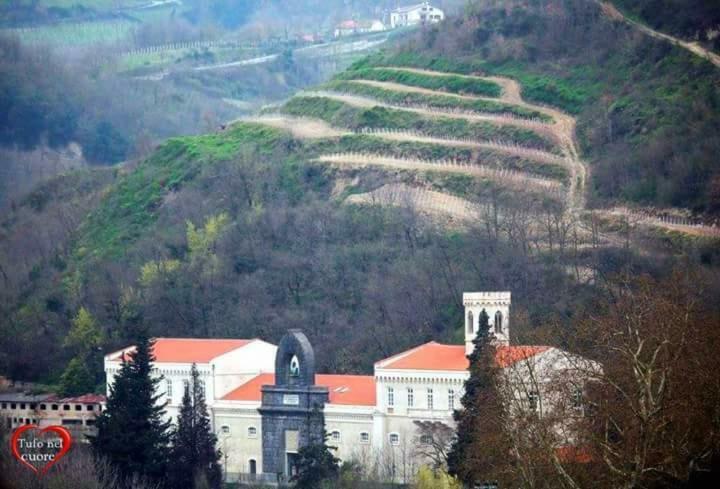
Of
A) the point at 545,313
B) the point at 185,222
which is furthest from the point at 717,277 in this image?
the point at 185,222

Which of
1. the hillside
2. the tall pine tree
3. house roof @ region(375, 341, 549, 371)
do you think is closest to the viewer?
the tall pine tree

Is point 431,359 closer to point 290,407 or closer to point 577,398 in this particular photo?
point 290,407

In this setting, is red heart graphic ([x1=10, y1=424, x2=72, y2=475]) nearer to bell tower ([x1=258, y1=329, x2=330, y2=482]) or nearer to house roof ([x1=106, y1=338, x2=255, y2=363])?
house roof ([x1=106, y1=338, x2=255, y2=363])

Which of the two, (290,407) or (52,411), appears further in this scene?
(52,411)

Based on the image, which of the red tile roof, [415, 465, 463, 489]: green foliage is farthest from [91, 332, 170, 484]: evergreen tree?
[415, 465, 463, 489]: green foliage

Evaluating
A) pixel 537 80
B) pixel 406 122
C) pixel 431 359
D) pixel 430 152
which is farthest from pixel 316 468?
pixel 537 80
